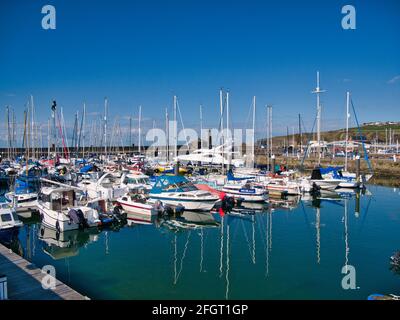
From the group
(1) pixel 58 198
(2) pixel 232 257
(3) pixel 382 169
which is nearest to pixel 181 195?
(1) pixel 58 198

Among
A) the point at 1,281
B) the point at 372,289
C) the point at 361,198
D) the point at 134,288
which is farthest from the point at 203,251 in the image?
the point at 361,198

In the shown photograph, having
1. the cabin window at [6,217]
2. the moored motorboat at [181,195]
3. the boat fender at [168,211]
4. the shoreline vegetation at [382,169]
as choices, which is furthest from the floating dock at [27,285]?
the shoreline vegetation at [382,169]

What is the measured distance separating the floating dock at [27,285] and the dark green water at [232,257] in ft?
5.81

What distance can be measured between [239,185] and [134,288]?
68.3 ft

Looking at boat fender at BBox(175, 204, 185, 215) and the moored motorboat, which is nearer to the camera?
boat fender at BBox(175, 204, 185, 215)

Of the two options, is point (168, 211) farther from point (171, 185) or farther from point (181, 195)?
point (171, 185)

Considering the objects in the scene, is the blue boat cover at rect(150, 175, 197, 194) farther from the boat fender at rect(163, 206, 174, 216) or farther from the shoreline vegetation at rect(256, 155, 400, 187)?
the shoreline vegetation at rect(256, 155, 400, 187)

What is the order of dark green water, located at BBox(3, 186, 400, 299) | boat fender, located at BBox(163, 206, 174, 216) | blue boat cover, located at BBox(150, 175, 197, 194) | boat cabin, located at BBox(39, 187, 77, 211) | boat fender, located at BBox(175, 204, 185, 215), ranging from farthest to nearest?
blue boat cover, located at BBox(150, 175, 197, 194), boat fender, located at BBox(175, 204, 185, 215), boat fender, located at BBox(163, 206, 174, 216), boat cabin, located at BBox(39, 187, 77, 211), dark green water, located at BBox(3, 186, 400, 299)

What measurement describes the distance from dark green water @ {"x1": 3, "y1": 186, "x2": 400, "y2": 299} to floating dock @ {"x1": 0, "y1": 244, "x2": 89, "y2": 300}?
1.77 m

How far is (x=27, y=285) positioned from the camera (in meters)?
11.0

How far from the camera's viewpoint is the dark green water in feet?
42.1

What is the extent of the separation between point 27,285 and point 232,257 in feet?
29.8

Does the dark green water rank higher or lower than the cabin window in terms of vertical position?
lower
